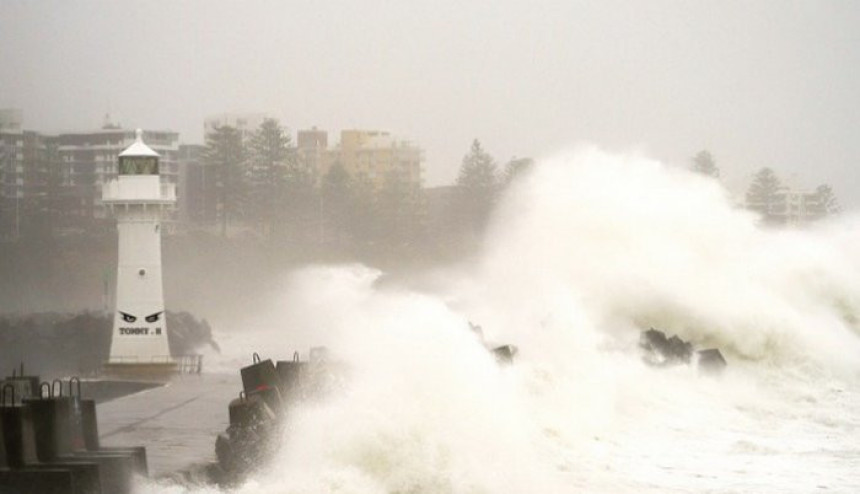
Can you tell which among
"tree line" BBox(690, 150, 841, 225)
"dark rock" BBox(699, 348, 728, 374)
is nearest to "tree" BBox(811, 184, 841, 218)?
"tree line" BBox(690, 150, 841, 225)

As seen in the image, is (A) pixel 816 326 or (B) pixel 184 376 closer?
(B) pixel 184 376

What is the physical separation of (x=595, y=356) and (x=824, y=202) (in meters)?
68.3

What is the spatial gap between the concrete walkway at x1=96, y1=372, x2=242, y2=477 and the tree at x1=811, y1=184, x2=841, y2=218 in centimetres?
6937

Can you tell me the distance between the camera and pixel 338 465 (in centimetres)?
1552

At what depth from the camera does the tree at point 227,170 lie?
70312 millimetres

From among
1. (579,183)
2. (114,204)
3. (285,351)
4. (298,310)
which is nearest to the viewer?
(114,204)

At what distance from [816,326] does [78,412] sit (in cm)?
2542

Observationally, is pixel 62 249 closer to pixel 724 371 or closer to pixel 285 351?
pixel 285 351

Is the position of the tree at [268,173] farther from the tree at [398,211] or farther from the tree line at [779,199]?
the tree line at [779,199]

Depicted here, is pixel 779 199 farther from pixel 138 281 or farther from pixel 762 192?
pixel 138 281

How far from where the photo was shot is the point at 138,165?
100 feet

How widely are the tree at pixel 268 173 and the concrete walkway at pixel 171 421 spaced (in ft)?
140

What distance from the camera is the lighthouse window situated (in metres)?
30.5

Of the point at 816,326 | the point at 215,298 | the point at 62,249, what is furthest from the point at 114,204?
the point at 215,298
